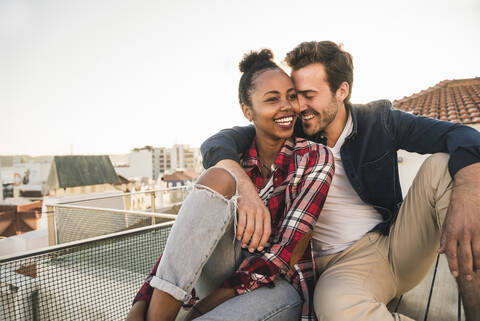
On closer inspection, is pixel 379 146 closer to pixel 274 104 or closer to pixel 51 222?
pixel 274 104

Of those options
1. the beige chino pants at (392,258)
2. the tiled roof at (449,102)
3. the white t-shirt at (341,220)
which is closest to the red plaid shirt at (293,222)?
the beige chino pants at (392,258)

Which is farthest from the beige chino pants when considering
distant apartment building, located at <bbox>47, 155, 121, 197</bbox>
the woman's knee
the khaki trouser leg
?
distant apartment building, located at <bbox>47, 155, 121, 197</bbox>

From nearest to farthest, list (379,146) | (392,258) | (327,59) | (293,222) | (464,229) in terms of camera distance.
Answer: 1. (464,229)
2. (293,222)
3. (392,258)
4. (379,146)
5. (327,59)

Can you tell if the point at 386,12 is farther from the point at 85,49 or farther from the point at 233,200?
the point at 85,49

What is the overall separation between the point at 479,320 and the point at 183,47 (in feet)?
143

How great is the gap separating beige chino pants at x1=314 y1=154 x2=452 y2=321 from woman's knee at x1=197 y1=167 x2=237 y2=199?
645 mm

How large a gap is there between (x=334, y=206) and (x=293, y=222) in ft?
1.97

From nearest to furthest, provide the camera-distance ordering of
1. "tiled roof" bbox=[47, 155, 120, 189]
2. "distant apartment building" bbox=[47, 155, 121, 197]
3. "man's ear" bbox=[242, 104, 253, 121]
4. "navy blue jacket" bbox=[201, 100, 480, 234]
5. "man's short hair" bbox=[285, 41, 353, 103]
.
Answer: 1. "navy blue jacket" bbox=[201, 100, 480, 234]
2. "man's ear" bbox=[242, 104, 253, 121]
3. "man's short hair" bbox=[285, 41, 353, 103]
4. "distant apartment building" bbox=[47, 155, 121, 197]
5. "tiled roof" bbox=[47, 155, 120, 189]

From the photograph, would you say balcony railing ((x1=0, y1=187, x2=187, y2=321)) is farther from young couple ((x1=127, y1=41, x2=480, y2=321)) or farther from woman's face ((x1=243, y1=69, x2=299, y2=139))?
woman's face ((x1=243, y1=69, x2=299, y2=139))

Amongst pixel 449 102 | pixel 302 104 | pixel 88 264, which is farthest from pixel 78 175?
pixel 302 104

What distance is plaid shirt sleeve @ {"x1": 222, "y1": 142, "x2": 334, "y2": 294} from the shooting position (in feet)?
4.25

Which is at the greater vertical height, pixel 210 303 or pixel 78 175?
pixel 210 303

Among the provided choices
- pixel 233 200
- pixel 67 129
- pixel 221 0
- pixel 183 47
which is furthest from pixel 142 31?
pixel 67 129

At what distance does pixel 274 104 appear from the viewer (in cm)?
197
